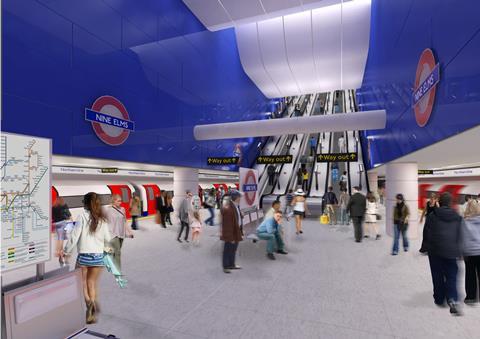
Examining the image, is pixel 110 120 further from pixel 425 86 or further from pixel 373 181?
pixel 373 181

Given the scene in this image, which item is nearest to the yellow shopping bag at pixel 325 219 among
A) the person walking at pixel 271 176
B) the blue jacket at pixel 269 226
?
the blue jacket at pixel 269 226

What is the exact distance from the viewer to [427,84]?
17.7 feet

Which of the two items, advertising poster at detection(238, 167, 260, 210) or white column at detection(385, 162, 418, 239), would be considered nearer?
advertising poster at detection(238, 167, 260, 210)

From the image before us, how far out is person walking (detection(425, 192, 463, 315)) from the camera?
4.27 metres

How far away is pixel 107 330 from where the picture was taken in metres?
3.77

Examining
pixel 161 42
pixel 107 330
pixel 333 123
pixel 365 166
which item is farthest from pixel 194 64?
pixel 365 166

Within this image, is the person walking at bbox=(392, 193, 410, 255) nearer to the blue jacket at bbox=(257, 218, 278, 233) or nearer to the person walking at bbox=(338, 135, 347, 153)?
the blue jacket at bbox=(257, 218, 278, 233)

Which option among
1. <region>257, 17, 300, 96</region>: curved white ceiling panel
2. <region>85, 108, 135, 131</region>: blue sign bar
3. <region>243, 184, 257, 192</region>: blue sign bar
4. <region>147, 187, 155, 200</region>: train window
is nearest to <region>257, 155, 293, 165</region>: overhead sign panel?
<region>243, 184, 257, 192</region>: blue sign bar

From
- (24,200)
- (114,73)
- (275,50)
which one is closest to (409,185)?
(114,73)

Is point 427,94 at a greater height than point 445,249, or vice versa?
point 427,94

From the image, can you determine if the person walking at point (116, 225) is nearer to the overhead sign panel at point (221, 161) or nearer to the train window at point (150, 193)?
the overhead sign panel at point (221, 161)

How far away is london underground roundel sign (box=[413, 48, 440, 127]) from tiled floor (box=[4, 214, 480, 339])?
11.1 ft

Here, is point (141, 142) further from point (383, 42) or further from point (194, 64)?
point (383, 42)

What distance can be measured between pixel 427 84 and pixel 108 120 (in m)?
7.63
